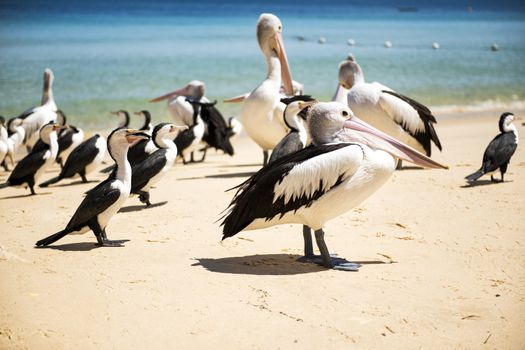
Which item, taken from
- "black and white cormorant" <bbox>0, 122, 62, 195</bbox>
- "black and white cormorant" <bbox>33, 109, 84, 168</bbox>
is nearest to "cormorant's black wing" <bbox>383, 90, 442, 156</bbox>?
"black and white cormorant" <bbox>0, 122, 62, 195</bbox>

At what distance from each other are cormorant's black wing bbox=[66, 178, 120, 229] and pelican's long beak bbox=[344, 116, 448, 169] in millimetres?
1727

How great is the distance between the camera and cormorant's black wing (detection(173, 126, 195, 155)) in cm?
926

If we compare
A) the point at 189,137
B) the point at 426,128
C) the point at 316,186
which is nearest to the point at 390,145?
the point at 316,186

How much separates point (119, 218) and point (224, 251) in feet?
5.12

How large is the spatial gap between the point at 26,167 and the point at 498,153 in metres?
4.66

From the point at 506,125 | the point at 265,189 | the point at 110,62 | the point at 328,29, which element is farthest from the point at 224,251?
the point at 328,29

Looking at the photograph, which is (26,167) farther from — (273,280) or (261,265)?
(273,280)

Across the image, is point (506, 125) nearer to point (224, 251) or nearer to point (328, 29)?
point (224, 251)

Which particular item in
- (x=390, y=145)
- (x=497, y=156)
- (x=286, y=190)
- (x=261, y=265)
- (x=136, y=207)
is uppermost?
(x=390, y=145)

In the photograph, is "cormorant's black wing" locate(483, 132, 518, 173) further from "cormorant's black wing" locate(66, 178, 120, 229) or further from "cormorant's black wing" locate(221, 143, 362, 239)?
"cormorant's black wing" locate(66, 178, 120, 229)

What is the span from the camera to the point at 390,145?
4680mm

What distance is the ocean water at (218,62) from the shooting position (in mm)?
17734

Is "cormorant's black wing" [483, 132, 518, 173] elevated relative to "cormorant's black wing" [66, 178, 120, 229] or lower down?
elevated

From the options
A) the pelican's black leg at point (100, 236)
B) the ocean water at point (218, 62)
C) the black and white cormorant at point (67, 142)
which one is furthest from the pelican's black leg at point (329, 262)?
the ocean water at point (218, 62)
